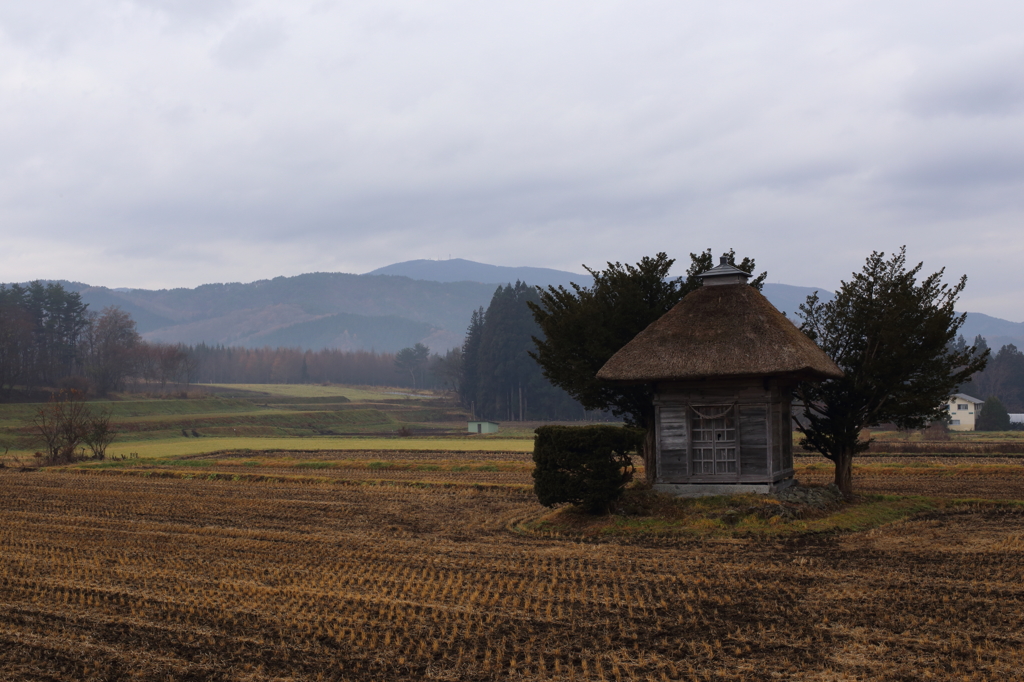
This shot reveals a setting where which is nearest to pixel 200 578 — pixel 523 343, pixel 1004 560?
pixel 1004 560

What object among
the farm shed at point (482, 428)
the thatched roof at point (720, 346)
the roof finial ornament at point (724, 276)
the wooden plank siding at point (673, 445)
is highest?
the roof finial ornament at point (724, 276)

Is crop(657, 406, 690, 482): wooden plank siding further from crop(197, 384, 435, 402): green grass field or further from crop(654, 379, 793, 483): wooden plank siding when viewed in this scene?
crop(197, 384, 435, 402): green grass field

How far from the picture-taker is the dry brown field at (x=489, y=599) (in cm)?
917

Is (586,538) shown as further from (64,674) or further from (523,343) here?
(523,343)

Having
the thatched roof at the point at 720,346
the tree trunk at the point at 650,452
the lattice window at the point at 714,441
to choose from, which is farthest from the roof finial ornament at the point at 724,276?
the tree trunk at the point at 650,452

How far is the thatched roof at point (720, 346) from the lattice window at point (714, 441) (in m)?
1.26

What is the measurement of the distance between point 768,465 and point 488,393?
266ft

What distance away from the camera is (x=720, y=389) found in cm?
2016

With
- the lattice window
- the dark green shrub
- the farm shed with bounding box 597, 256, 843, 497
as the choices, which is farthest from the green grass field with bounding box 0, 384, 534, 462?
the dark green shrub

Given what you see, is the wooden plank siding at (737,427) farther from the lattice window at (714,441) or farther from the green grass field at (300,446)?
Result: the green grass field at (300,446)

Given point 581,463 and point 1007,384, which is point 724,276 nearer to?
point 581,463

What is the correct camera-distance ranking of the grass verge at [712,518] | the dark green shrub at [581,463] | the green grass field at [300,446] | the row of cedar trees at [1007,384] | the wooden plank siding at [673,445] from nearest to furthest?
the grass verge at [712,518] → the dark green shrub at [581,463] → the wooden plank siding at [673,445] → the green grass field at [300,446] → the row of cedar trees at [1007,384]

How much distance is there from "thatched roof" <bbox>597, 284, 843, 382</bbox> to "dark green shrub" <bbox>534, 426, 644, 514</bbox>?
1.90 meters

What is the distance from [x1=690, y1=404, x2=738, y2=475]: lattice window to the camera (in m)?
20.1
